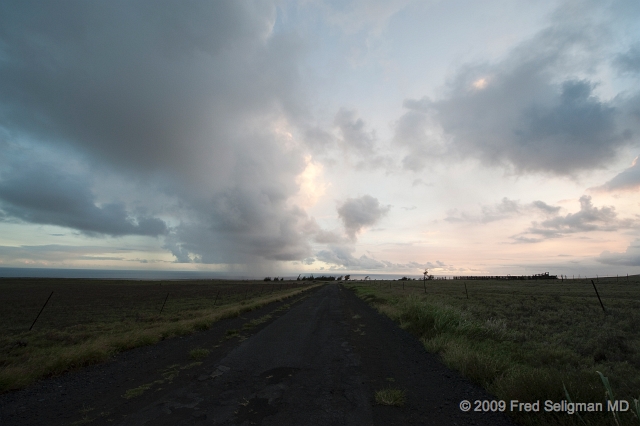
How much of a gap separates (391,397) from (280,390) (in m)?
2.46

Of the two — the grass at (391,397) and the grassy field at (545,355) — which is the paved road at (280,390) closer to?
the grass at (391,397)

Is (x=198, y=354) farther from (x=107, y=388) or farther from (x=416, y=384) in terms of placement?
(x=416, y=384)

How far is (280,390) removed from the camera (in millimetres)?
6621

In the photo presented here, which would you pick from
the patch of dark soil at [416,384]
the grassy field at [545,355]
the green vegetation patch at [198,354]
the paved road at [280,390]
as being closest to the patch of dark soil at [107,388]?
the paved road at [280,390]

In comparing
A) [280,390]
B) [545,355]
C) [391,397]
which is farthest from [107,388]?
[545,355]

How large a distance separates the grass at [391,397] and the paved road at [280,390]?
0.49 ft

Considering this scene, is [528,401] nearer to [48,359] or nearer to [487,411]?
[487,411]

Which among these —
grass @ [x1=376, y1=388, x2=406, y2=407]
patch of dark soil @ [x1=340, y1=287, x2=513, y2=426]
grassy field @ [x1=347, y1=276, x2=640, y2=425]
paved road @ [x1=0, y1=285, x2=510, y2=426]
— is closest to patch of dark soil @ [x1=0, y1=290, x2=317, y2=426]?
paved road @ [x1=0, y1=285, x2=510, y2=426]

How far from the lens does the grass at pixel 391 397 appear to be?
229 inches

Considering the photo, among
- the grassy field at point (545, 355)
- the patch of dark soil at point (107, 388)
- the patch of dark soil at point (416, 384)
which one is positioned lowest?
the patch of dark soil at point (107, 388)

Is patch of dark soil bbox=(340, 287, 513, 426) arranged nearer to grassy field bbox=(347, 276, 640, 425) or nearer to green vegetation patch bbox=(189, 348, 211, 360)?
grassy field bbox=(347, 276, 640, 425)

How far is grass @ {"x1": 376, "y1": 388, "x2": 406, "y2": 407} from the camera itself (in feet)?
19.1

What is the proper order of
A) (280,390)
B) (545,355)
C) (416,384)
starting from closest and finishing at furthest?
(280,390) → (416,384) → (545,355)

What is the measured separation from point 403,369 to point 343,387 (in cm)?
226
